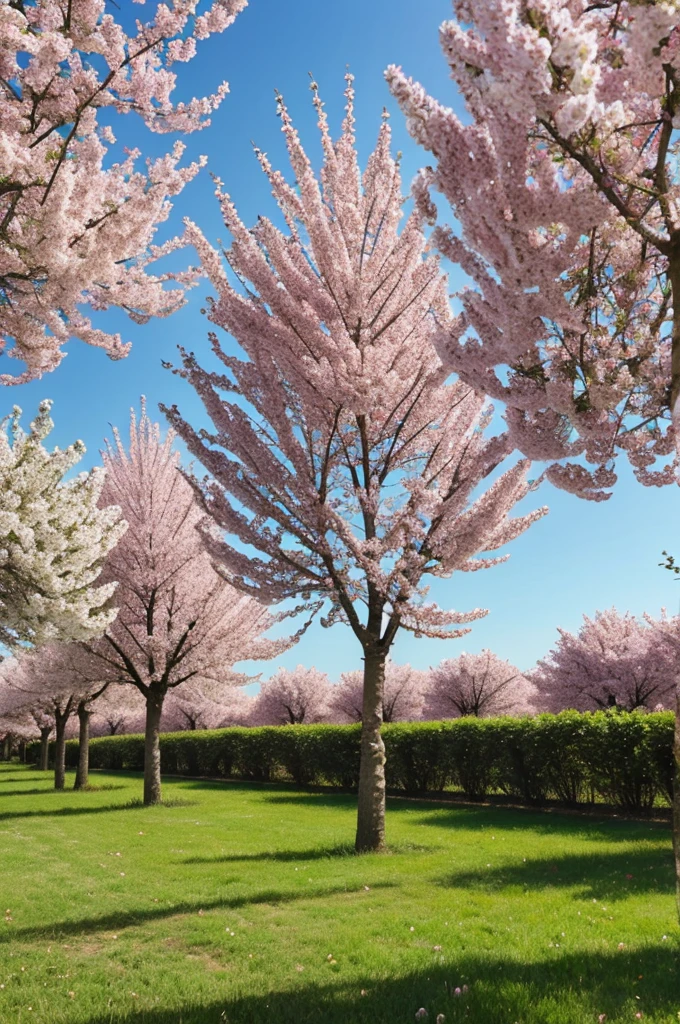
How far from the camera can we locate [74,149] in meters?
5.71

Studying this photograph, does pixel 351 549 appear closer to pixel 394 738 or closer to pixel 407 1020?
pixel 407 1020

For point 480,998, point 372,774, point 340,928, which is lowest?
point 340,928

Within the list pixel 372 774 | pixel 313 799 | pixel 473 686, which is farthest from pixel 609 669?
pixel 372 774

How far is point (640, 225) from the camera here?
4.49m

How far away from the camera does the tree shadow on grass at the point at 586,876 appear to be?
7.88 metres

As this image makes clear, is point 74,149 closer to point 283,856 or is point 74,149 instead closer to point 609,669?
point 283,856

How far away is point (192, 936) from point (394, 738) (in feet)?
45.7

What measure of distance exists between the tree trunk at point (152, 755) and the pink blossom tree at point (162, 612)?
0.09 feet

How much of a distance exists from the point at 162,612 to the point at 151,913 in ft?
41.9

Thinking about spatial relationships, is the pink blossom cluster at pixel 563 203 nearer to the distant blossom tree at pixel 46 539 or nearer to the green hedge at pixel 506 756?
the green hedge at pixel 506 756

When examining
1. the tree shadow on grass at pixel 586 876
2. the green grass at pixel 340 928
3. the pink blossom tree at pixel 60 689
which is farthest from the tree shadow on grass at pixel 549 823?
the pink blossom tree at pixel 60 689

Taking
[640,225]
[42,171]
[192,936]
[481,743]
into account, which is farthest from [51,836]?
[640,225]

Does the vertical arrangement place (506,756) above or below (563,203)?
below

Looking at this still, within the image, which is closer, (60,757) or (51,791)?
(51,791)
